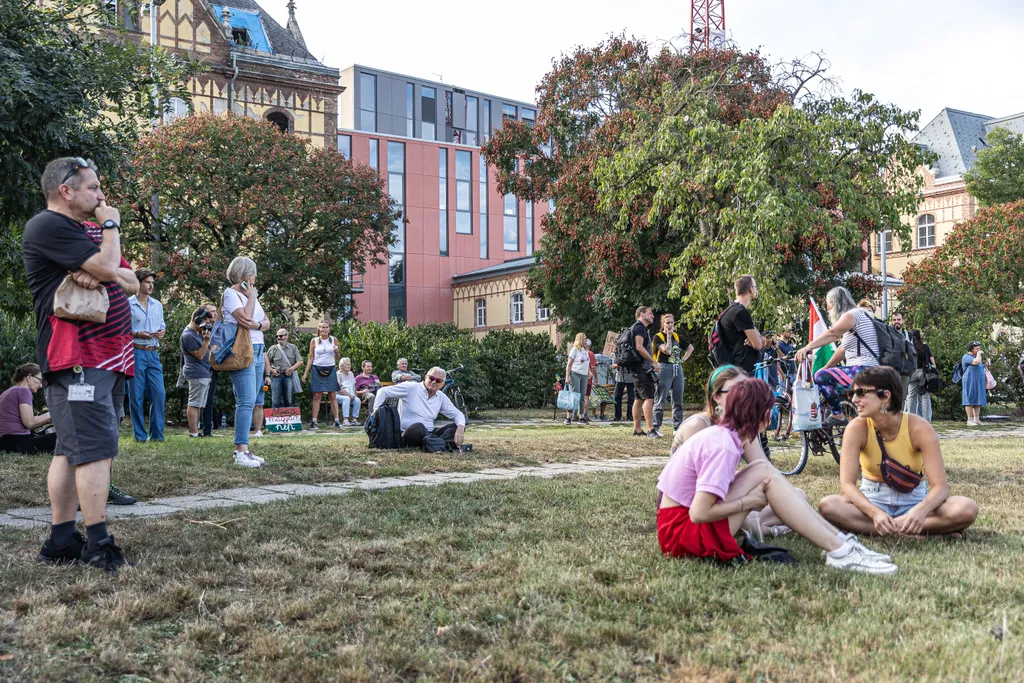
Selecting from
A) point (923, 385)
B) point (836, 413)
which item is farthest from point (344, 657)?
point (923, 385)

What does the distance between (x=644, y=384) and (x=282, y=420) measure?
601 centimetres

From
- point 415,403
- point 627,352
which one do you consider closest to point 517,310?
point 627,352

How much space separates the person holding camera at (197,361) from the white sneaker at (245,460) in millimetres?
3902

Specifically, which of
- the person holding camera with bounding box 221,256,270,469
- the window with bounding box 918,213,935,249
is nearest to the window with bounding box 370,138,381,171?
the window with bounding box 918,213,935,249

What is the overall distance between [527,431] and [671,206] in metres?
8.66

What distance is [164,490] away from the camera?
23.5ft

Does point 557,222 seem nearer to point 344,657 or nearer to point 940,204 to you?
point 344,657

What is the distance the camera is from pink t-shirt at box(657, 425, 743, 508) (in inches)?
173

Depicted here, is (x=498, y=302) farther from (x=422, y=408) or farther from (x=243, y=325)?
(x=243, y=325)

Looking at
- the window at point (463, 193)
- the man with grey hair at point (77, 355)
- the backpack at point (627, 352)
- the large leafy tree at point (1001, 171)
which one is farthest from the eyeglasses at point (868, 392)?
the window at point (463, 193)

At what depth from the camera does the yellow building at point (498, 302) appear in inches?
1694

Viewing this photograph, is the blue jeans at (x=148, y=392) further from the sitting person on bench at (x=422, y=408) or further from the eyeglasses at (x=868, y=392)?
the eyeglasses at (x=868, y=392)

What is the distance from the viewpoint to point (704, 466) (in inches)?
176

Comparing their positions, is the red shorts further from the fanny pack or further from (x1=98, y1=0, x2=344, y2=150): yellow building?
(x1=98, y1=0, x2=344, y2=150): yellow building
